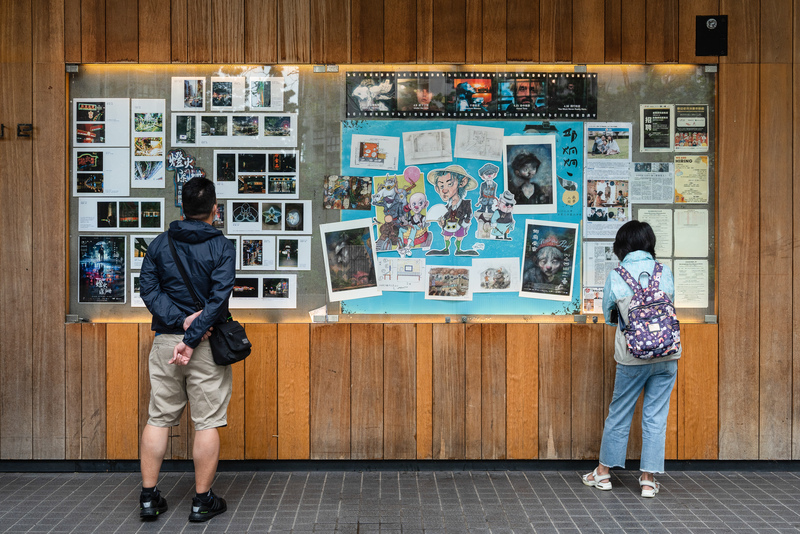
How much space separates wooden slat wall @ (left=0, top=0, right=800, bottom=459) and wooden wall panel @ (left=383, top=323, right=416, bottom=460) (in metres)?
0.01

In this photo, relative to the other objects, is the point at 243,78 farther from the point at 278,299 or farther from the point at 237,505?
the point at 237,505

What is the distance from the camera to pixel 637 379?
14.6 feet

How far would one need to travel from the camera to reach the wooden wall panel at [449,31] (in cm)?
A: 497

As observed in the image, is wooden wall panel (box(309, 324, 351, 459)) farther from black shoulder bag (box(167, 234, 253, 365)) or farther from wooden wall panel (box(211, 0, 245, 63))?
wooden wall panel (box(211, 0, 245, 63))

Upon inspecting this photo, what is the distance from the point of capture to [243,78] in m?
5.02

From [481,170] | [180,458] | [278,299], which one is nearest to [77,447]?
[180,458]

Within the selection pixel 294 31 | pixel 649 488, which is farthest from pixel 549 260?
pixel 294 31

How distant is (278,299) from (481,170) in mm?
1837

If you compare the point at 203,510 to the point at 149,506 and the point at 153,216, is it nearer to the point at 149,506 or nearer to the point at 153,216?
the point at 149,506

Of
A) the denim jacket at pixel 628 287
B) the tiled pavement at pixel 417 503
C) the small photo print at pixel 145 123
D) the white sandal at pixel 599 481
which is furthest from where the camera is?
the small photo print at pixel 145 123

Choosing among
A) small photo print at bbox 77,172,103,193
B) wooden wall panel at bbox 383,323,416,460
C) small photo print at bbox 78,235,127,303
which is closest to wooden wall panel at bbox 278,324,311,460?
wooden wall panel at bbox 383,323,416,460

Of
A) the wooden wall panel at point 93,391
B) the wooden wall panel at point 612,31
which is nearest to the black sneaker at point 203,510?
the wooden wall panel at point 93,391

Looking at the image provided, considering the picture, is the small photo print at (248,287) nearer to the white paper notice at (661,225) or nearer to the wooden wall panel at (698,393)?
the white paper notice at (661,225)

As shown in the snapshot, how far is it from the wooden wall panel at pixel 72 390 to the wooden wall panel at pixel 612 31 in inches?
176
